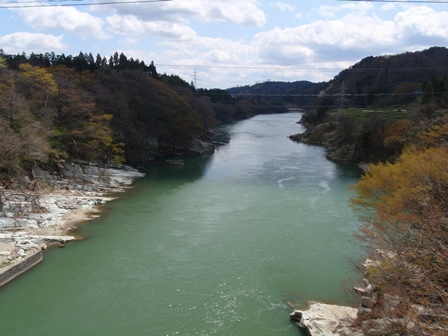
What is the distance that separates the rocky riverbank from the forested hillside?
1207 mm

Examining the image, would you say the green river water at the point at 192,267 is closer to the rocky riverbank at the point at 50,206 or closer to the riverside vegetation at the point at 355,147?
the rocky riverbank at the point at 50,206

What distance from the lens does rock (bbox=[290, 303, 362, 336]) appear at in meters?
10.3

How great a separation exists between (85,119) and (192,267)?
19.3 metres

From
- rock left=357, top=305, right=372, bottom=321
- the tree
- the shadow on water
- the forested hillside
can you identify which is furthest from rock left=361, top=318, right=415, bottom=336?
the shadow on water

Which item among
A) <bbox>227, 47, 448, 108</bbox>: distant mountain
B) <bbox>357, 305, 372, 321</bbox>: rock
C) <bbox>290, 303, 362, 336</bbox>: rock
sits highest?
<bbox>227, 47, 448, 108</bbox>: distant mountain

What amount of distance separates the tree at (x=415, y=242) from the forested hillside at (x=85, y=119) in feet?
59.3

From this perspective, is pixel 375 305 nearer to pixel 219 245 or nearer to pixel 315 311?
pixel 315 311

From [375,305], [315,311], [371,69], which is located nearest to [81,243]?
[315,311]

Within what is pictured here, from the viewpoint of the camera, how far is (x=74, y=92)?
97.9 ft

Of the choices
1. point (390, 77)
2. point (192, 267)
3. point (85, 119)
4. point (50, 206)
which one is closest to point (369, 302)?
point (192, 267)

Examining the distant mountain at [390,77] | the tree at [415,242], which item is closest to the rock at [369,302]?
the tree at [415,242]

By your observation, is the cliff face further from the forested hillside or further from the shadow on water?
the forested hillside

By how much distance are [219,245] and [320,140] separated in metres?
43.4

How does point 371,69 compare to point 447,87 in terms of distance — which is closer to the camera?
point 447,87
